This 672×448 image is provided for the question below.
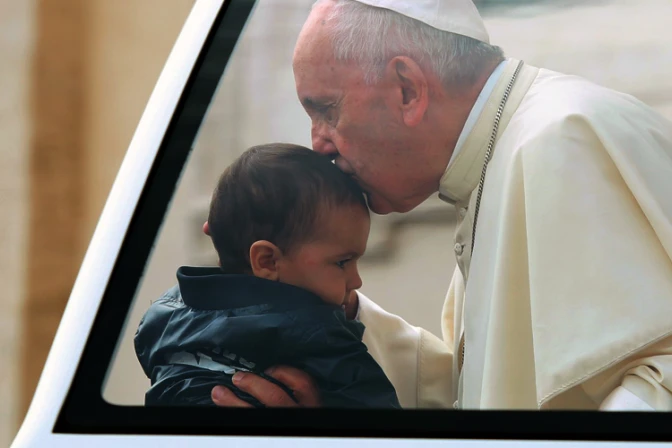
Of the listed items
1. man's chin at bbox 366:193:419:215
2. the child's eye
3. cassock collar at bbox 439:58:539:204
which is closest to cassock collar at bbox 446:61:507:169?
cassock collar at bbox 439:58:539:204

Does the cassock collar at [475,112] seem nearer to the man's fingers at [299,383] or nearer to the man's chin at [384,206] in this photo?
the man's chin at [384,206]

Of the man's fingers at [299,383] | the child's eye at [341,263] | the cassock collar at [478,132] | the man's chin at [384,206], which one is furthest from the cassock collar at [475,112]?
the man's fingers at [299,383]

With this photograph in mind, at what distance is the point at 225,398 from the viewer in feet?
4.05

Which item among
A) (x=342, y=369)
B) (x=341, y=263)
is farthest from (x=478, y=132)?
(x=342, y=369)

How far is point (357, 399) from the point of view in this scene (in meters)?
1.19

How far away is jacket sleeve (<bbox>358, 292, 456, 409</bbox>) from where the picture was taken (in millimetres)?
1281

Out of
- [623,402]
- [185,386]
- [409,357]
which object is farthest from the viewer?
[409,357]

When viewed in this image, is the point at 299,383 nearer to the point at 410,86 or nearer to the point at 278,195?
the point at 278,195

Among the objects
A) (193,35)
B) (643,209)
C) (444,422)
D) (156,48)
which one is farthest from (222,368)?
(156,48)

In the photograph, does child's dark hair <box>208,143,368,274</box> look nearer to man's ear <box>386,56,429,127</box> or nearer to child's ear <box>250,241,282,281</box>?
child's ear <box>250,241,282,281</box>

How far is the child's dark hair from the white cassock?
145 mm

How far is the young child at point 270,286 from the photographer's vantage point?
4.17ft

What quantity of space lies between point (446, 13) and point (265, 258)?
0.43m

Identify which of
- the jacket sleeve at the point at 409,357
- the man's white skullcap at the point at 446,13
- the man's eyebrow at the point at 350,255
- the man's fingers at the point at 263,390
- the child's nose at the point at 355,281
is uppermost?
the man's white skullcap at the point at 446,13
